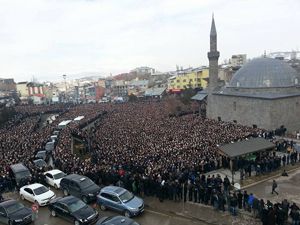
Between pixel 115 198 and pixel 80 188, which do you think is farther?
pixel 80 188

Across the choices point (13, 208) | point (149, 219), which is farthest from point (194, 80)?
point (13, 208)

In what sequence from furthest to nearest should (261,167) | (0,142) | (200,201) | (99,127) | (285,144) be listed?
(99,127)
(0,142)
(285,144)
(261,167)
(200,201)

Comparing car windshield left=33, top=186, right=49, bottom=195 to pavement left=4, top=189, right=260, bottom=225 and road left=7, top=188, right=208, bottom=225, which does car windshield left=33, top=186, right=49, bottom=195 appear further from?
road left=7, top=188, right=208, bottom=225

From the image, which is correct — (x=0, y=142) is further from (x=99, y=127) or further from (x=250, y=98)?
(x=250, y=98)

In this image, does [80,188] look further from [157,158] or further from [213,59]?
[213,59]

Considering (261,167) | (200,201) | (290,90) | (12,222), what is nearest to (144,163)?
(200,201)

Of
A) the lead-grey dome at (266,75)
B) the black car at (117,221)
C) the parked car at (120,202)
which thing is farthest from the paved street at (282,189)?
the lead-grey dome at (266,75)

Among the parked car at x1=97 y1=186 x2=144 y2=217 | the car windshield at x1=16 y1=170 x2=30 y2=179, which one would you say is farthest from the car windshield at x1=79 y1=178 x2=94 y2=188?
the car windshield at x1=16 y1=170 x2=30 y2=179
